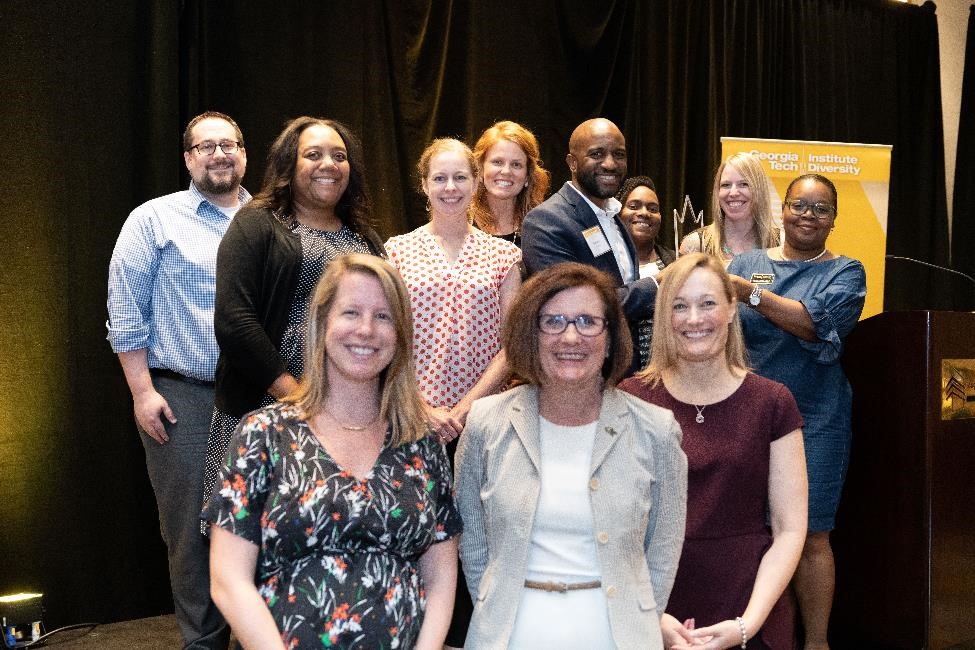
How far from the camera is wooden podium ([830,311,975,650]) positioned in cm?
353

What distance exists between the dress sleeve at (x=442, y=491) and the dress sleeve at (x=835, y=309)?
173cm

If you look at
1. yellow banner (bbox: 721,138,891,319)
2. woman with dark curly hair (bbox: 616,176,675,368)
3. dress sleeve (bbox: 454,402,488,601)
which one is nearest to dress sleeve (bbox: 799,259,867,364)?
woman with dark curly hair (bbox: 616,176,675,368)

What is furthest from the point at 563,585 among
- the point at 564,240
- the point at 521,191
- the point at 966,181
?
the point at 966,181

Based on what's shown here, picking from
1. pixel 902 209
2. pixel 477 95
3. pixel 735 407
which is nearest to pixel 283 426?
pixel 735 407

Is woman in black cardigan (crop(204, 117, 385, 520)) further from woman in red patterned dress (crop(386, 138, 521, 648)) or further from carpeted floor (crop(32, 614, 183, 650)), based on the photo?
carpeted floor (crop(32, 614, 183, 650))

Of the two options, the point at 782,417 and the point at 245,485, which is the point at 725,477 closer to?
the point at 782,417

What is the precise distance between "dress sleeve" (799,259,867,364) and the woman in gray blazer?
1.33 m

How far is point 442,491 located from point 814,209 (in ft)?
6.45

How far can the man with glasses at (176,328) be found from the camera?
3.31 metres

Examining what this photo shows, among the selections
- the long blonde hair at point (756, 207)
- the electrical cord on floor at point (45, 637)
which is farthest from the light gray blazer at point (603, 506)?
the electrical cord on floor at point (45, 637)

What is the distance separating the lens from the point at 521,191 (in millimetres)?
3910

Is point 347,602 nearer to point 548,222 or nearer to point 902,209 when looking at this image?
point 548,222

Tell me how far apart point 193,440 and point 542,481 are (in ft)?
5.35

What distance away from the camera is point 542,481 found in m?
2.11
